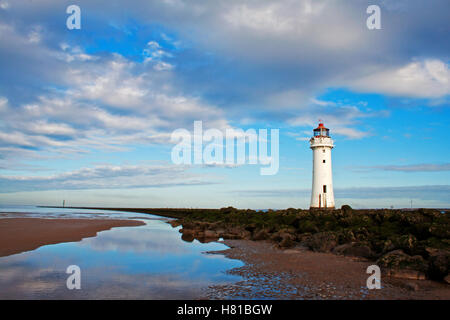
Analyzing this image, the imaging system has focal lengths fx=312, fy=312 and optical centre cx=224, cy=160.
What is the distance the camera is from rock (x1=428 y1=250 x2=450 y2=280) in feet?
24.9

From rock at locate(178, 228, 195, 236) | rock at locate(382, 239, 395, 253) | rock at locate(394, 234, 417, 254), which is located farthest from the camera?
rock at locate(178, 228, 195, 236)

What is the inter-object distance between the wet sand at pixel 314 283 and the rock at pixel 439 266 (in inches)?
10.1

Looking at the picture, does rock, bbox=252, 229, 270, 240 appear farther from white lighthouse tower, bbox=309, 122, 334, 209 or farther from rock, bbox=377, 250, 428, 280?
white lighthouse tower, bbox=309, 122, 334, 209

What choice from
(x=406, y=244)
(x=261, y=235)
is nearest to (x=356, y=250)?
(x=406, y=244)

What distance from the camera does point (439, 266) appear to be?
766 centimetres

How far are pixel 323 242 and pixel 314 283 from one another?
4.92 m

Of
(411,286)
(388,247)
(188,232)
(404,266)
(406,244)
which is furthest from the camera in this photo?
(188,232)

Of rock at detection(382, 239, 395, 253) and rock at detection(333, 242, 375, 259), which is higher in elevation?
rock at detection(382, 239, 395, 253)

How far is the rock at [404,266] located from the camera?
7.97 meters

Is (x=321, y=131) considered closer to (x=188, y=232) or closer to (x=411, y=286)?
(x=188, y=232)

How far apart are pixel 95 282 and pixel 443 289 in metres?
8.11

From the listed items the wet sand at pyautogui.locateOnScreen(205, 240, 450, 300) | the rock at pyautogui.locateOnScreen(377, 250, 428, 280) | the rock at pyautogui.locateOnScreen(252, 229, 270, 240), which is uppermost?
the rock at pyautogui.locateOnScreen(377, 250, 428, 280)

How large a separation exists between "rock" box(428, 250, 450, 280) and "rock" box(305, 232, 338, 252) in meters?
4.50

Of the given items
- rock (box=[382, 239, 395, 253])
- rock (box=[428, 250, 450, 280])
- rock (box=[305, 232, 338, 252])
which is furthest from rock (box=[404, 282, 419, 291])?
rock (box=[305, 232, 338, 252])
